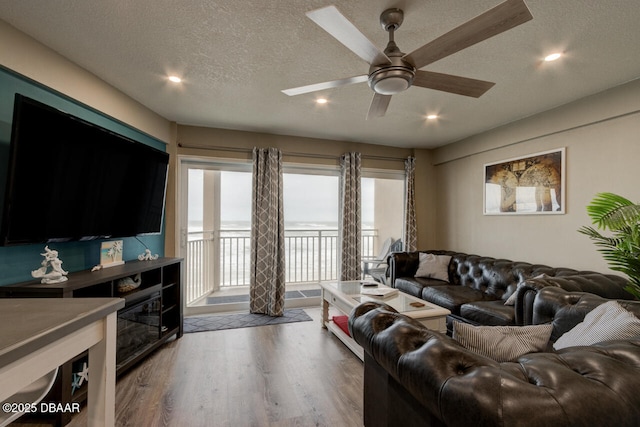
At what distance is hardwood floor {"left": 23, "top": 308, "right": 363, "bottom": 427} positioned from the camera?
188cm

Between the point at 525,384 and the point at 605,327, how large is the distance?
828 millimetres

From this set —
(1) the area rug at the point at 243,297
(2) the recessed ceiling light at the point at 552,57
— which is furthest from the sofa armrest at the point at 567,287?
(1) the area rug at the point at 243,297

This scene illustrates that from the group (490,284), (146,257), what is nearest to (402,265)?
(490,284)

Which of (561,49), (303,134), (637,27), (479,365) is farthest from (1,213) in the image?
(637,27)

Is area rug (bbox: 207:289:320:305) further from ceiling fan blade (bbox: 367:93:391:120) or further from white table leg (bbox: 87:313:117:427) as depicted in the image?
white table leg (bbox: 87:313:117:427)

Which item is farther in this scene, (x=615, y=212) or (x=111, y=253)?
(x=111, y=253)

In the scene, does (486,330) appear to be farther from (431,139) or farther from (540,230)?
(431,139)

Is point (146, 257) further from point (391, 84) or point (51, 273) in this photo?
point (391, 84)

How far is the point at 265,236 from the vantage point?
155 inches

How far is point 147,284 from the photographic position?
2.79 m

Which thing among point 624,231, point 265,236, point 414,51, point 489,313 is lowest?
point 489,313

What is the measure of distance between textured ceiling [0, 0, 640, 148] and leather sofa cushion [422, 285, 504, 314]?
198 centimetres

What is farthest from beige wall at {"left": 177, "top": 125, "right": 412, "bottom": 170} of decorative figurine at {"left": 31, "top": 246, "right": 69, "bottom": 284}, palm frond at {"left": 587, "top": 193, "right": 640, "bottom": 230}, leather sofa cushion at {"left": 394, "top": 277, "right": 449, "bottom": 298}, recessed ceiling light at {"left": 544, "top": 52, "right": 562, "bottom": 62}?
palm frond at {"left": 587, "top": 193, "right": 640, "bottom": 230}

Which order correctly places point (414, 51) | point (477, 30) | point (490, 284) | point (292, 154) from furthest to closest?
point (292, 154) < point (490, 284) < point (414, 51) < point (477, 30)
